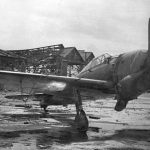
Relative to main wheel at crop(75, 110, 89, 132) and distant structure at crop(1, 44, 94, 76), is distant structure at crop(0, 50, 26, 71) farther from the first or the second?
main wheel at crop(75, 110, 89, 132)

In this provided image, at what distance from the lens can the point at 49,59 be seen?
49500 mm

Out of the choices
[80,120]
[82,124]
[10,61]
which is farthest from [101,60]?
[10,61]

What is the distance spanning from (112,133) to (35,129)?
8.48ft

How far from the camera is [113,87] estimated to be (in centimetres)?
1069

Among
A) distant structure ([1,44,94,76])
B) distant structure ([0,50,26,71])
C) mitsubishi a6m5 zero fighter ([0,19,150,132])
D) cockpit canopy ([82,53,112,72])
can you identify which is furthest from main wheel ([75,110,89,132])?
distant structure ([1,44,94,76])

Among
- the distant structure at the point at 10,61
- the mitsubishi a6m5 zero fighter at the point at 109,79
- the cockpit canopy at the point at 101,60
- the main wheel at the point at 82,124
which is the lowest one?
the main wheel at the point at 82,124

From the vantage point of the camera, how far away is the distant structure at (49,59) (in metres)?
48.8

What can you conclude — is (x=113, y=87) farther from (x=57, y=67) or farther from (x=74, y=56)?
(x=74, y=56)

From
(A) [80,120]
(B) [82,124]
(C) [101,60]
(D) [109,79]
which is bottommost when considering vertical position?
(B) [82,124]

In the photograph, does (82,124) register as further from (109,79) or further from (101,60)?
(101,60)

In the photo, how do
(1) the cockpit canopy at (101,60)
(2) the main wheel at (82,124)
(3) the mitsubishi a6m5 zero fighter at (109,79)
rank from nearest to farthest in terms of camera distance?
1. (3) the mitsubishi a6m5 zero fighter at (109,79)
2. (2) the main wheel at (82,124)
3. (1) the cockpit canopy at (101,60)

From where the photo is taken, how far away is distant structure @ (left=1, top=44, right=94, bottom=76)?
160 ft

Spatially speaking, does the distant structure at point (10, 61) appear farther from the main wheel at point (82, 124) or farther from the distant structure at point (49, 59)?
the main wheel at point (82, 124)

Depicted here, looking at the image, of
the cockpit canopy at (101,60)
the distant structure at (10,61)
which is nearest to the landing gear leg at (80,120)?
the cockpit canopy at (101,60)
